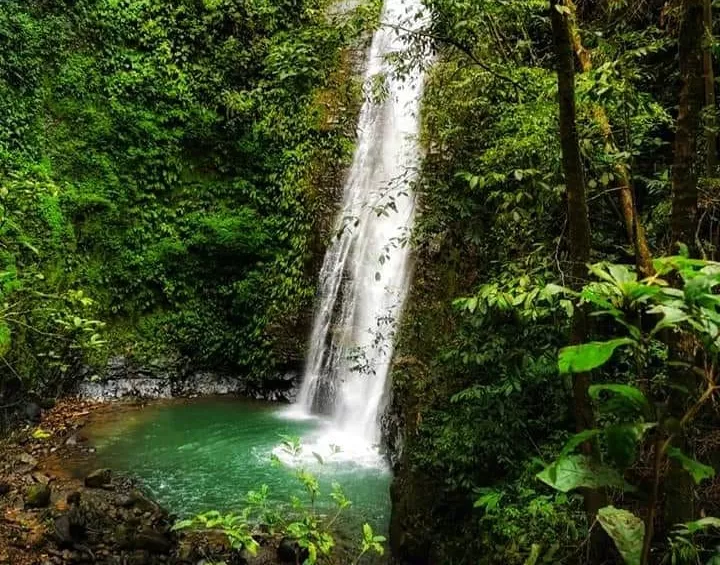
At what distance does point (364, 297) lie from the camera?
908 centimetres

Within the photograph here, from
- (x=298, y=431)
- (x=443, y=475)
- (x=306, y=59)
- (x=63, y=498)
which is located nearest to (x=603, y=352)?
(x=306, y=59)

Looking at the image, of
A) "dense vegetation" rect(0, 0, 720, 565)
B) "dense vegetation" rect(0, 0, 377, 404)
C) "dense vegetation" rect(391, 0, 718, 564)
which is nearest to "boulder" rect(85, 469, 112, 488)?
"dense vegetation" rect(0, 0, 720, 565)

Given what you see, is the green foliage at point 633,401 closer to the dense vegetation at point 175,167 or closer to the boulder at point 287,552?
the boulder at point 287,552

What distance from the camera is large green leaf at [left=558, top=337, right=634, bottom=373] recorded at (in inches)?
41.4

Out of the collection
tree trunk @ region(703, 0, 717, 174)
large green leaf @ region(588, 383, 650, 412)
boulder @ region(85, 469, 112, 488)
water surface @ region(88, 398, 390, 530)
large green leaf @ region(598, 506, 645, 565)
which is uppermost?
tree trunk @ region(703, 0, 717, 174)

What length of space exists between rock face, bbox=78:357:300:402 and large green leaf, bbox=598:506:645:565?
343 inches

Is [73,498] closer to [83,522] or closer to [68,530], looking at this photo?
[83,522]

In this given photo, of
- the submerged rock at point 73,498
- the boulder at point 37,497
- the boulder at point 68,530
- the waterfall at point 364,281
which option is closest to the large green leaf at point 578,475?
the boulder at point 68,530

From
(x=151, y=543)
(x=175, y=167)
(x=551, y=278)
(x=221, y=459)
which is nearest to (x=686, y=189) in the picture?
(x=551, y=278)

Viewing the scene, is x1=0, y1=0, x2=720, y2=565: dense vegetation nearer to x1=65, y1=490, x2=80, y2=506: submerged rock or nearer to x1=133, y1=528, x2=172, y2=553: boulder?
x1=65, y1=490, x2=80, y2=506: submerged rock

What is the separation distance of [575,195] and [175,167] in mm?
9174

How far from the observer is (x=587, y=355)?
3.55ft

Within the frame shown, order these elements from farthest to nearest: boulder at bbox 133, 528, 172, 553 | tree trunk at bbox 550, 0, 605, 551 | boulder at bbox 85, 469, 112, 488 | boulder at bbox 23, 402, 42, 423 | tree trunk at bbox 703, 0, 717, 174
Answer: boulder at bbox 23, 402, 42, 423, boulder at bbox 85, 469, 112, 488, boulder at bbox 133, 528, 172, 553, tree trunk at bbox 703, 0, 717, 174, tree trunk at bbox 550, 0, 605, 551

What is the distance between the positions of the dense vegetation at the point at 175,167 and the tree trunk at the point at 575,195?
7277mm
